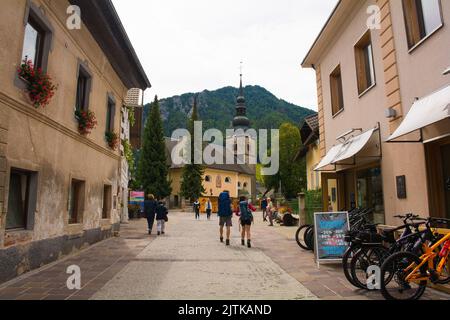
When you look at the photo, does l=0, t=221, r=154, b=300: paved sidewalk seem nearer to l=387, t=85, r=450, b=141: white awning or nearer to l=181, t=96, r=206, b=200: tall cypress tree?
l=387, t=85, r=450, b=141: white awning

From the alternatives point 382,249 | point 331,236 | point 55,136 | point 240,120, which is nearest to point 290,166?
point 240,120

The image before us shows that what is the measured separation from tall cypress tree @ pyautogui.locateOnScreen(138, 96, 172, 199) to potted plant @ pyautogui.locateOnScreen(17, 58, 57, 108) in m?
38.1

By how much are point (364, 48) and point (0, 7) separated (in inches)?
328

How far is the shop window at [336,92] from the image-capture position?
439 inches

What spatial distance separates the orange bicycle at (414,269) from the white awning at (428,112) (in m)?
1.66

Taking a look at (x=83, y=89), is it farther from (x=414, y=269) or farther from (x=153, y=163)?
(x=153, y=163)

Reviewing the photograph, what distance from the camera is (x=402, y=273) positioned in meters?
4.64

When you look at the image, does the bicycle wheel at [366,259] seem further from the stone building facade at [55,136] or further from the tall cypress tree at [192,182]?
the tall cypress tree at [192,182]

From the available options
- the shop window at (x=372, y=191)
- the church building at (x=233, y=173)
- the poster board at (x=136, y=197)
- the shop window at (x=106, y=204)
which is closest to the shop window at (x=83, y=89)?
the shop window at (x=106, y=204)

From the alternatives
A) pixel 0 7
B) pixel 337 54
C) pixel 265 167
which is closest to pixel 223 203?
pixel 337 54

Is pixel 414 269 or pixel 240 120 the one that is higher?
pixel 240 120

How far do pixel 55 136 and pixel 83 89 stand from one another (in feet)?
9.02

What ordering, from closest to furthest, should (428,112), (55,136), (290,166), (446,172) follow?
1. (428,112)
2. (446,172)
3. (55,136)
4. (290,166)
